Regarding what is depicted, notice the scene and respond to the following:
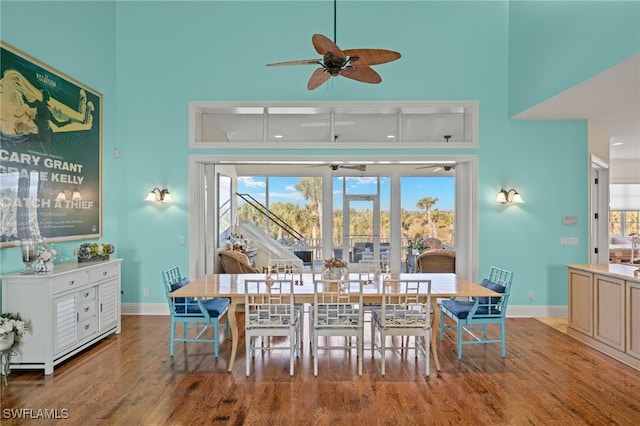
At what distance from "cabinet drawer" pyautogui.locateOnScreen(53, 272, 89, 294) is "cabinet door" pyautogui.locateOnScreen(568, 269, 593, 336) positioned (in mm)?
5572

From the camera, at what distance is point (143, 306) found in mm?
5652

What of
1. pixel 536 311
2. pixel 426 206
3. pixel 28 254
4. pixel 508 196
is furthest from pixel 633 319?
pixel 28 254

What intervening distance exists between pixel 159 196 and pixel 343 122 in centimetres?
291

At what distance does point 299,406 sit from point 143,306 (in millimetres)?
3633

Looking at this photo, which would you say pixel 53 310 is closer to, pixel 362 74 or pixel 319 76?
pixel 319 76

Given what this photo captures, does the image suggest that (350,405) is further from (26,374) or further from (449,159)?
(449,159)

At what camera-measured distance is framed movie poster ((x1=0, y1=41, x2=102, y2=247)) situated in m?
3.64

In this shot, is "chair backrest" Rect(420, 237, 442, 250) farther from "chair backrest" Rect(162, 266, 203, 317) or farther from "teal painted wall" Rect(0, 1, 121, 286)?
"teal painted wall" Rect(0, 1, 121, 286)

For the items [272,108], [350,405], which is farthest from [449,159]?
[350,405]

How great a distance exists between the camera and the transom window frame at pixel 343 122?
5551mm

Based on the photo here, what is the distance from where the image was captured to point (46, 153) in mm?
4105

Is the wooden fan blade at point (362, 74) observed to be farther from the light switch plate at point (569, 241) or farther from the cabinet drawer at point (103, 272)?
the light switch plate at point (569, 241)

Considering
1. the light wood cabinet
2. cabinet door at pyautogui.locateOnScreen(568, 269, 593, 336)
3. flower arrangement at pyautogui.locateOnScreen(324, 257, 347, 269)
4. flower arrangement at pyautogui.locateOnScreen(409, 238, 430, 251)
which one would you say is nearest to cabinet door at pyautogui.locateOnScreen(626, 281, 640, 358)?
the light wood cabinet

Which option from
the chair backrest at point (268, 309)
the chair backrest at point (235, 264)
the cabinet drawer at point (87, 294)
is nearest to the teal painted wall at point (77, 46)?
the cabinet drawer at point (87, 294)
